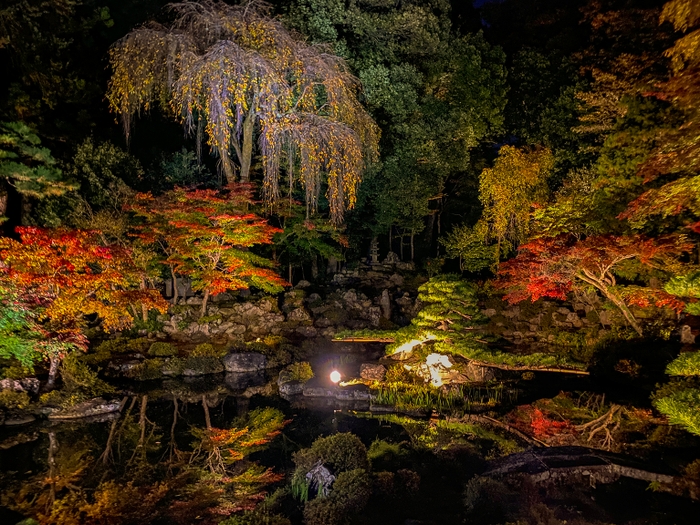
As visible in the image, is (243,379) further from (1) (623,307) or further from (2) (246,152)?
(1) (623,307)

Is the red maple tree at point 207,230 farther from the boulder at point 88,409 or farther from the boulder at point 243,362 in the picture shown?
the boulder at point 88,409

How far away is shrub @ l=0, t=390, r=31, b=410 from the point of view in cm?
812

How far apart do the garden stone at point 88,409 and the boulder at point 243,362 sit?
9.52ft

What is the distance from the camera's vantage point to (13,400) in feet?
26.9

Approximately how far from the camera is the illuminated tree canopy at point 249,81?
10.7m

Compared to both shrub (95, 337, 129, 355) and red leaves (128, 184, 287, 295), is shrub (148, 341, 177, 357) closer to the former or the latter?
shrub (95, 337, 129, 355)

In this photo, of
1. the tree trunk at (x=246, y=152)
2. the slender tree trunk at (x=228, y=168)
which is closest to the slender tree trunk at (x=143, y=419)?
the slender tree trunk at (x=228, y=168)

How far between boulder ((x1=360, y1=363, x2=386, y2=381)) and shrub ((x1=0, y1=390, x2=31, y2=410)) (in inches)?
247

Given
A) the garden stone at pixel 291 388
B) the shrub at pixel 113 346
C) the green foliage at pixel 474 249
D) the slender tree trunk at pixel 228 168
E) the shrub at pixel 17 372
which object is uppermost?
the slender tree trunk at pixel 228 168

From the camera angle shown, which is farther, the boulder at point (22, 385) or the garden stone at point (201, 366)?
the garden stone at point (201, 366)

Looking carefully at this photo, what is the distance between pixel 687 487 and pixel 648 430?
1.95m

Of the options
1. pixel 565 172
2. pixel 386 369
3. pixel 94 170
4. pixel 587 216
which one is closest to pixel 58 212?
pixel 94 170

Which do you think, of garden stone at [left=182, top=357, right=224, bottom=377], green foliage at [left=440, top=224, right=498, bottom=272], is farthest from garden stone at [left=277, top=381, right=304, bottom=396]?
green foliage at [left=440, top=224, right=498, bottom=272]

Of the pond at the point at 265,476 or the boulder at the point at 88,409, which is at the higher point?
the boulder at the point at 88,409
